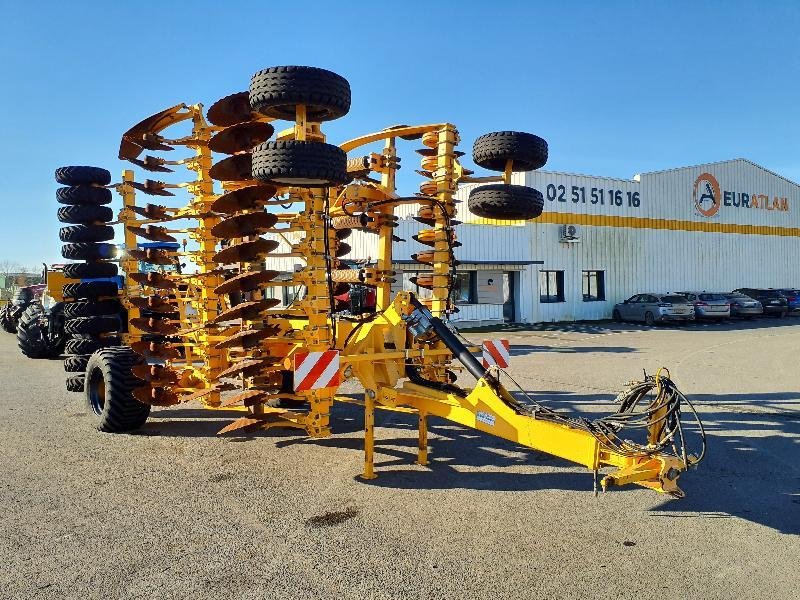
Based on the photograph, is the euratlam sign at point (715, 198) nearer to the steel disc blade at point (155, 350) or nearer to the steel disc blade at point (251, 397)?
the steel disc blade at point (155, 350)

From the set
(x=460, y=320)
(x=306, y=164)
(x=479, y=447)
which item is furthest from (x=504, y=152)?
(x=460, y=320)

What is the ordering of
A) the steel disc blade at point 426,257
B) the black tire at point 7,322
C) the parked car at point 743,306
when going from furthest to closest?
the parked car at point 743,306 < the black tire at point 7,322 < the steel disc blade at point 426,257

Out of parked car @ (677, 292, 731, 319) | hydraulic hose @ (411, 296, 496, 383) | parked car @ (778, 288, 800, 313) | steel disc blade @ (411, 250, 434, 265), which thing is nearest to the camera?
hydraulic hose @ (411, 296, 496, 383)

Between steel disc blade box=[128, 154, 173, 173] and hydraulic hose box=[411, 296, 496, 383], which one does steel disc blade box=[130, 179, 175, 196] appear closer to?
steel disc blade box=[128, 154, 173, 173]

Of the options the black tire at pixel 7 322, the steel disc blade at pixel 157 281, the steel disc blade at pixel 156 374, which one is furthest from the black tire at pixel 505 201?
the black tire at pixel 7 322

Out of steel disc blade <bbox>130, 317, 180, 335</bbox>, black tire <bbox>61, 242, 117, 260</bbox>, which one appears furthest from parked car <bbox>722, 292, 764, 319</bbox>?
black tire <bbox>61, 242, 117, 260</bbox>

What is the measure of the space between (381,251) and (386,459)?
2.52 m

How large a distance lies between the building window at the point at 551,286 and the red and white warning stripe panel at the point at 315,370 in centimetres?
2281

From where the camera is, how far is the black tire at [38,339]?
52.1ft

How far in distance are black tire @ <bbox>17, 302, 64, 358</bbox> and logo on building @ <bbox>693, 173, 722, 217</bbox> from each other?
99.5ft

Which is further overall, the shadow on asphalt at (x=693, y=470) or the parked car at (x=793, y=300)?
the parked car at (x=793, y=300)

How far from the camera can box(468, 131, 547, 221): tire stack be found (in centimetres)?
673

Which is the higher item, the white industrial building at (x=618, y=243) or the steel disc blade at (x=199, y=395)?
the white industrial building at (x=618, y=243)

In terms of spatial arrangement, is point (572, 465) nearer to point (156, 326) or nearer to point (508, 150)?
point (508, 150)
